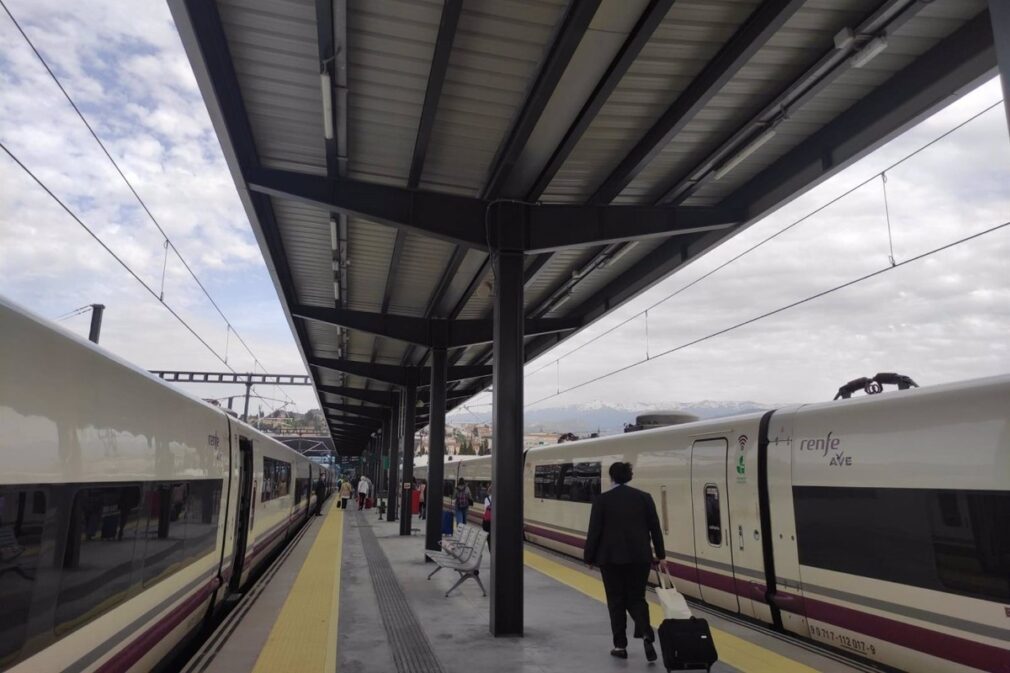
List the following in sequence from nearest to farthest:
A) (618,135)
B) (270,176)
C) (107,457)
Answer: (107,457)
(618,135)
(270,176)

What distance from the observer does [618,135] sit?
7.80 m

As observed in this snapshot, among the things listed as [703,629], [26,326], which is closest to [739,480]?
[703,629]

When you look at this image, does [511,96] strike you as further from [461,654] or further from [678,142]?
[461,654]

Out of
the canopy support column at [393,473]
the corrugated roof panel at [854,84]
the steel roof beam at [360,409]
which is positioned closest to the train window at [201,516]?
the corrugated roof panel at [854,84]

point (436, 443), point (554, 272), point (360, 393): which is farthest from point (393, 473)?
point (554, 272)

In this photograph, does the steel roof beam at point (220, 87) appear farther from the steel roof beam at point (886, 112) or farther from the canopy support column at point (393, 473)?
the canopy support column at point (393, 473)

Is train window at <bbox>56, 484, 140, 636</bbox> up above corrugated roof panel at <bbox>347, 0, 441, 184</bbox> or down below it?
below

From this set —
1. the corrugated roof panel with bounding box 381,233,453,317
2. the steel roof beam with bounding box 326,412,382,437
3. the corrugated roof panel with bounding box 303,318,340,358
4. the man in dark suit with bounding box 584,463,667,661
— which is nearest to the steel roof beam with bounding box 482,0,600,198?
the corrugated roof panel with bounding box 381,233,453,317

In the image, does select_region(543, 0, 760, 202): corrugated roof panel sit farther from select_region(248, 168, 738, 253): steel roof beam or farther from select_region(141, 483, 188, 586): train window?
select_region(141, 483, 188, 586): train window

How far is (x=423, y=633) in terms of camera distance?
24.1 feet

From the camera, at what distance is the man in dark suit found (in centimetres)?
605

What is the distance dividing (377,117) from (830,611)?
6822 mm

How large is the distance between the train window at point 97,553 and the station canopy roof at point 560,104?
3.74 meters

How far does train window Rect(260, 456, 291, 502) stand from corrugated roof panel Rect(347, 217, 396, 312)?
385 centimetres
